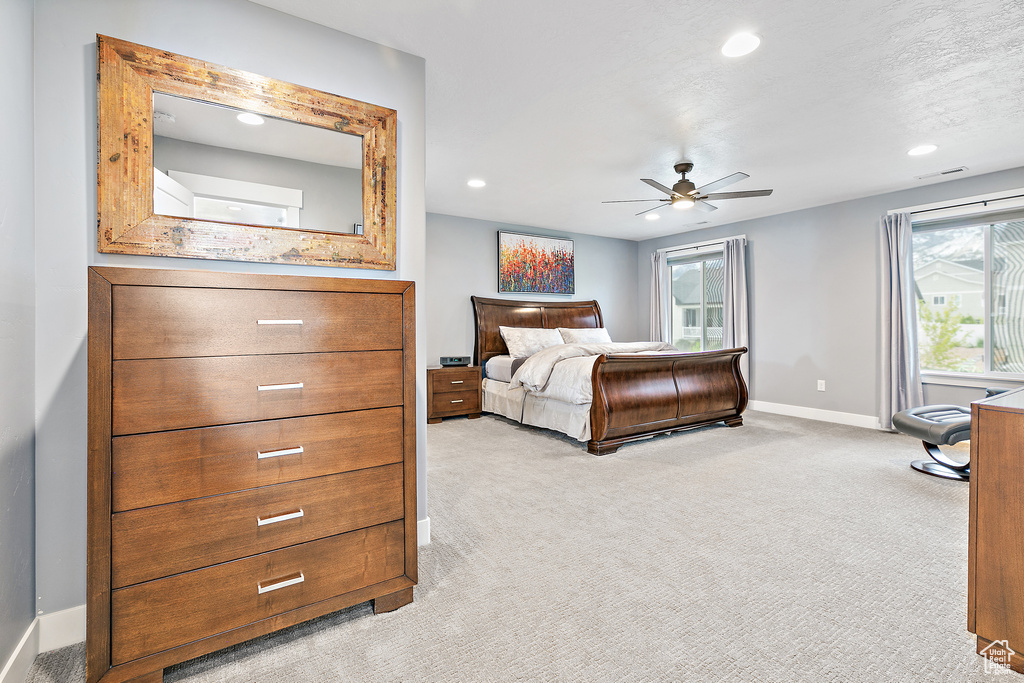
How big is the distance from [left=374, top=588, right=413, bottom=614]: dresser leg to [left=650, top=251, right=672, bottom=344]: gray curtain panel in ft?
19.3

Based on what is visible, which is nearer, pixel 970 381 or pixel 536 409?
pixel 970 381

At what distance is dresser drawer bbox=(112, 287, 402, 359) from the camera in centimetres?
123

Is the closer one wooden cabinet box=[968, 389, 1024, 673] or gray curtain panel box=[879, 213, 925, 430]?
wooden cabinet box=[968, 389, 1024, 673]

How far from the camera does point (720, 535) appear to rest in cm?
222

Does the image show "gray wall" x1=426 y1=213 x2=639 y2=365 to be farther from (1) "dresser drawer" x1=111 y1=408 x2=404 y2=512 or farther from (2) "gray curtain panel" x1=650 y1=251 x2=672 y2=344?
(1) "dresser drawer" x1=111 y1=408 x2=404 y2=512

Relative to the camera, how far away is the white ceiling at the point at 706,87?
1.92 m

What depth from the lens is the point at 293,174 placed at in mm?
1887

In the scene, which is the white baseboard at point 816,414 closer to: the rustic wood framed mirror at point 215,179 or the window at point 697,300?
the window at point 697,300

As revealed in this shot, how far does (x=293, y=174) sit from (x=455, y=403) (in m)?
3.50

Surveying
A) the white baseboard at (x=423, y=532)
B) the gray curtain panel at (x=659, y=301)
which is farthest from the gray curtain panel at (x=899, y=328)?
the white baseboard at (x=423, y=532)

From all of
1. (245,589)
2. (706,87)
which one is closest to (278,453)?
(245,589)

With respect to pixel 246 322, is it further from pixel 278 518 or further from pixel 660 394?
pixel 660 394

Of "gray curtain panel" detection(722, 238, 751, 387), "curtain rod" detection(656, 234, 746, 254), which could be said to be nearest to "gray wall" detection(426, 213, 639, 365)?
"curtain rod" detection(656, 234, 746, 254)

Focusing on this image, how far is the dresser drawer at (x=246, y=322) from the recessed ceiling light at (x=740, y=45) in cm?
198
